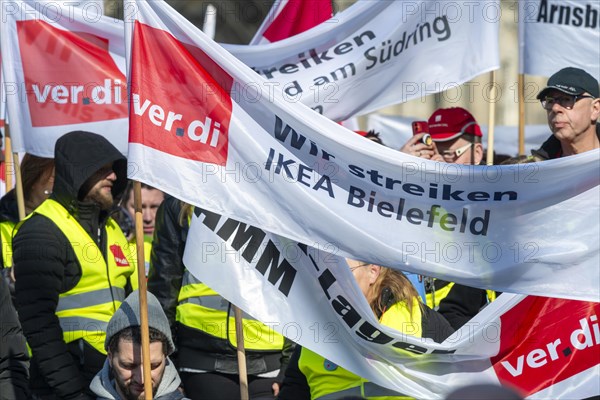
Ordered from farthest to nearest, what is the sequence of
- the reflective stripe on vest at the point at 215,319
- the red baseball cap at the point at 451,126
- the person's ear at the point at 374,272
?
the red baseball cap at the point at 451,126 → the reflective stripe on vest at the point at 215,319 → the person's ear at the point at 374,272

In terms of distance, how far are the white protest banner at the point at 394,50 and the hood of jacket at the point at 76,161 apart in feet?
5.35

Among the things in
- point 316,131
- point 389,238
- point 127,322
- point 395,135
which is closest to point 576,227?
point 389,238

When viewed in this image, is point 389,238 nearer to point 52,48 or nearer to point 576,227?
point 576,227

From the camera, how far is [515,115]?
2720cm

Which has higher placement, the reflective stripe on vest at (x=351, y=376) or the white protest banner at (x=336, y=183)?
the white protest banner at (x=336, y=183)

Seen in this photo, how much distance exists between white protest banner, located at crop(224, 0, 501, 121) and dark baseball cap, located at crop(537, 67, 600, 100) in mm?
1197

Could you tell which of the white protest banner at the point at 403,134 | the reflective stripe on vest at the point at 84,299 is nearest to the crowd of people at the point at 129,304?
the reflective stripe on vest at the point at 84,299

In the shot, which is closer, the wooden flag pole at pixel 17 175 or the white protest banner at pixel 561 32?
the wooden flag pole at pixel 17 175

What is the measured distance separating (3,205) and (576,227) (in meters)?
3.78

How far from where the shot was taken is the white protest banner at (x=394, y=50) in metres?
7.74

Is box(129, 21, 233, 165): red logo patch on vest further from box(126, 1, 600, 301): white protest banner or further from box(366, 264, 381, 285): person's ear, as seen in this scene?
box(366, 264, 381, 285): person's ear

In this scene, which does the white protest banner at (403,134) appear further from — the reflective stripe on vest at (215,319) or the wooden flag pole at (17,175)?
the reflective stripe on vest at (215,319)

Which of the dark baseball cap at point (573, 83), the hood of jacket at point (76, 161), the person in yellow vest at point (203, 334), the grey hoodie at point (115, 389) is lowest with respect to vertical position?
the person in yellow vest at point (203, 334)

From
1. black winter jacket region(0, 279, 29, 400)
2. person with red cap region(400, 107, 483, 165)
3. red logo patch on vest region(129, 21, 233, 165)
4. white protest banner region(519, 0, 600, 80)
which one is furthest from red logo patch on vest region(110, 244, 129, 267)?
white protest banner region(519, 0, 600, 80)
